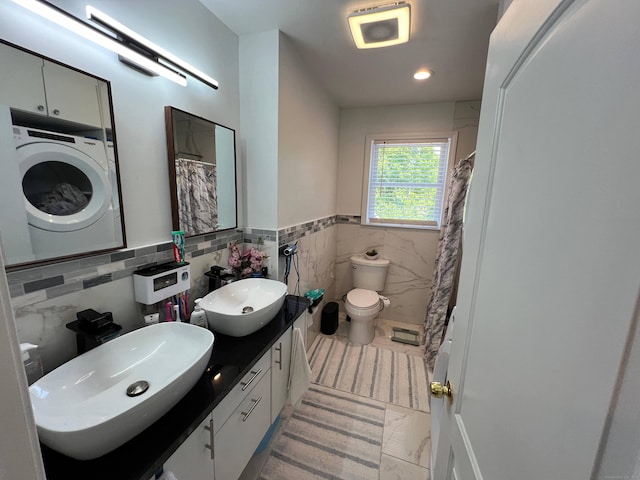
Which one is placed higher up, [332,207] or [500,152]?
[500,152]

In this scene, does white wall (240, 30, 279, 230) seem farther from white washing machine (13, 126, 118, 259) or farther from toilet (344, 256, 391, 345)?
toilet (344, 256, 391, 345)

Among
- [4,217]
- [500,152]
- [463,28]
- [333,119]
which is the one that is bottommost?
[4,217]

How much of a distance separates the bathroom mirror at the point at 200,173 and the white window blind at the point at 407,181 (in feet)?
5.83

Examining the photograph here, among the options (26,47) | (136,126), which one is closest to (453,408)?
(136,126)

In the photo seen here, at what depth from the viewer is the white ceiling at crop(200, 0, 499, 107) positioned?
1321mm

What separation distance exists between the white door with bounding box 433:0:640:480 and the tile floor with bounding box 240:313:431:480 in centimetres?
107

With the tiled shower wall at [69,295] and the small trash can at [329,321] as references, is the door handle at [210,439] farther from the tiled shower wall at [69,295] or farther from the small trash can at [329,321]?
the small trash can at [329,321]

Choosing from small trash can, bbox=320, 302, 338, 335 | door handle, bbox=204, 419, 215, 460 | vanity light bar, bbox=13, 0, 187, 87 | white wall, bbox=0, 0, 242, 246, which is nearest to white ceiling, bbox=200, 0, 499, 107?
white wall, bbox=0, 0, 242, 246

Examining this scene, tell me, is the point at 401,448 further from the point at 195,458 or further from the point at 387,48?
the point at 387,48

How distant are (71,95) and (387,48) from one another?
1698 millimetres

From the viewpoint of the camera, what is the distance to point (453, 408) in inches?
30.4

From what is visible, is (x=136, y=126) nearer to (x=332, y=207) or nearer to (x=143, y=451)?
(x=143, y=451)

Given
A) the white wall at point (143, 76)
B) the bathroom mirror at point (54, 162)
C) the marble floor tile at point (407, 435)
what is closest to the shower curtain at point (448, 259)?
the marble floor tile at point (407, 435)

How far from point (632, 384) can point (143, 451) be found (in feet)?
3.34
